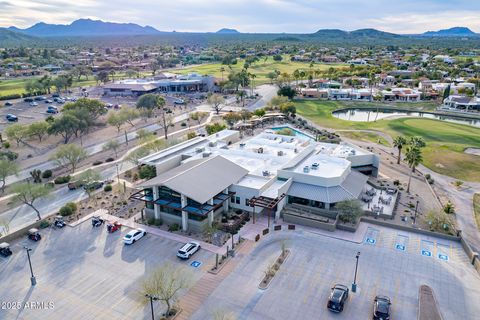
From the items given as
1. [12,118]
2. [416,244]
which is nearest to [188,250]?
[416,244]

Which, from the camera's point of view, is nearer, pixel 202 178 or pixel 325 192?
pixel 202 178

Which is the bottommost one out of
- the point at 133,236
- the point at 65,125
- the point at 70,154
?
the point at 133,236

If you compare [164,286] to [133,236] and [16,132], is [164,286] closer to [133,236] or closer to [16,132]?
[133,236]

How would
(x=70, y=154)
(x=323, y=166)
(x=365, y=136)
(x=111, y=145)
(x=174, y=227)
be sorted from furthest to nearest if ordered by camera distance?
(x=365, y=136)
(x=111, y=145)
(x=70, y=154)
(x=323, y=166)
(x=174, y=227)

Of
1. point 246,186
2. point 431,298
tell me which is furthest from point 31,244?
point 431,298

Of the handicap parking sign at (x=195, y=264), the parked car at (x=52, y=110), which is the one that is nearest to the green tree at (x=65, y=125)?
the parked car at (x=52, y=110)

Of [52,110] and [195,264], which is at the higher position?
[52,110]

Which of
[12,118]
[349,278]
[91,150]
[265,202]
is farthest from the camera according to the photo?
[12,118]

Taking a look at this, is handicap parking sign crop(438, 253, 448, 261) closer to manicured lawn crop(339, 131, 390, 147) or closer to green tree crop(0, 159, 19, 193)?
manicured lawn crop(339, 131, 390, 147)
